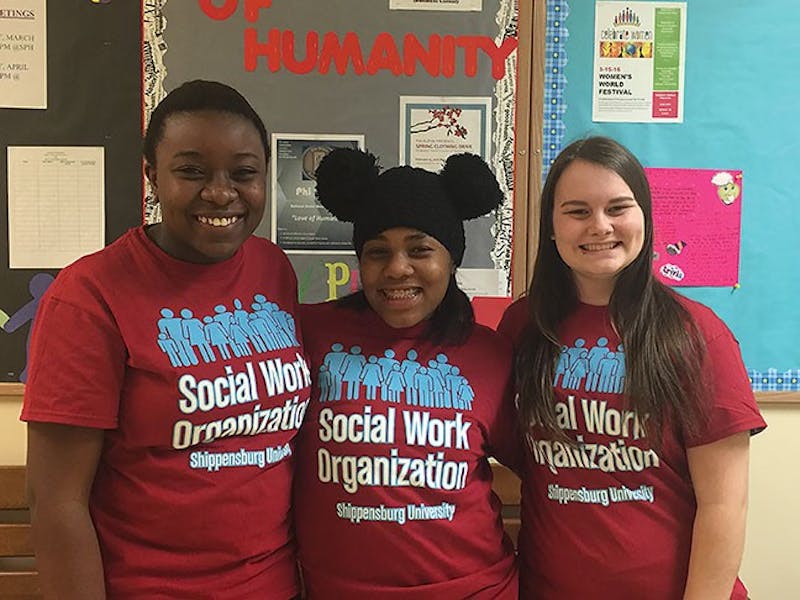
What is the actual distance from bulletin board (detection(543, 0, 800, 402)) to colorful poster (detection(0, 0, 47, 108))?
1.35 m

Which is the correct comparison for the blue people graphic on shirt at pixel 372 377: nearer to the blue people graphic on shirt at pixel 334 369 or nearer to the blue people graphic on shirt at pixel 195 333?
the blue people graphic on shirt at pixel 334 369

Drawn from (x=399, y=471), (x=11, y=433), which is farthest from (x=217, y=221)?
(x=11, y=433)

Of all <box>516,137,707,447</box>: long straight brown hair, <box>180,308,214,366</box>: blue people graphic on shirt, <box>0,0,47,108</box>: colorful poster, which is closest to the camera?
<box>180,308,214,366</box>: blue people graphic on shirt

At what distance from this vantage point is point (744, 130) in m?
2.03

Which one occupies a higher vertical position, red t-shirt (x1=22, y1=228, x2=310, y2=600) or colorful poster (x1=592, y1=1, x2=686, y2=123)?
colorful poster (x1=592, y1=1, x2=686, y2=123)

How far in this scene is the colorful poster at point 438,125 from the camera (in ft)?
6.48

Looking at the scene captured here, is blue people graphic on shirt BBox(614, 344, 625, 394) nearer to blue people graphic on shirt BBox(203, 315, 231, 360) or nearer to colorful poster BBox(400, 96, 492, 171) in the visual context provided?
blue people graphic on shirt BBox(203, 315, 231, 360)

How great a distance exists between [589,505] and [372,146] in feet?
3.59

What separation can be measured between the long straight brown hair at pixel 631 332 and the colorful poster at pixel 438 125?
1.81ft

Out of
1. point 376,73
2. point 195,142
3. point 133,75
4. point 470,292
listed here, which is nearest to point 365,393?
point 195,142

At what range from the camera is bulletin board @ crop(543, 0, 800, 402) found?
200 centimetres

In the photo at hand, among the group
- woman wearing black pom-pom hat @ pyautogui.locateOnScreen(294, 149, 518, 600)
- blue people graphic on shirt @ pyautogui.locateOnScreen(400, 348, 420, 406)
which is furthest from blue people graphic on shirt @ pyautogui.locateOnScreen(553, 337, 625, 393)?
blue people graphic on shirt @ pyautogui.locateOnScreen(400, 348, 420, 406)

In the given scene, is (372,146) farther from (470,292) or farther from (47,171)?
(47,171)

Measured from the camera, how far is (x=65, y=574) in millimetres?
1176
